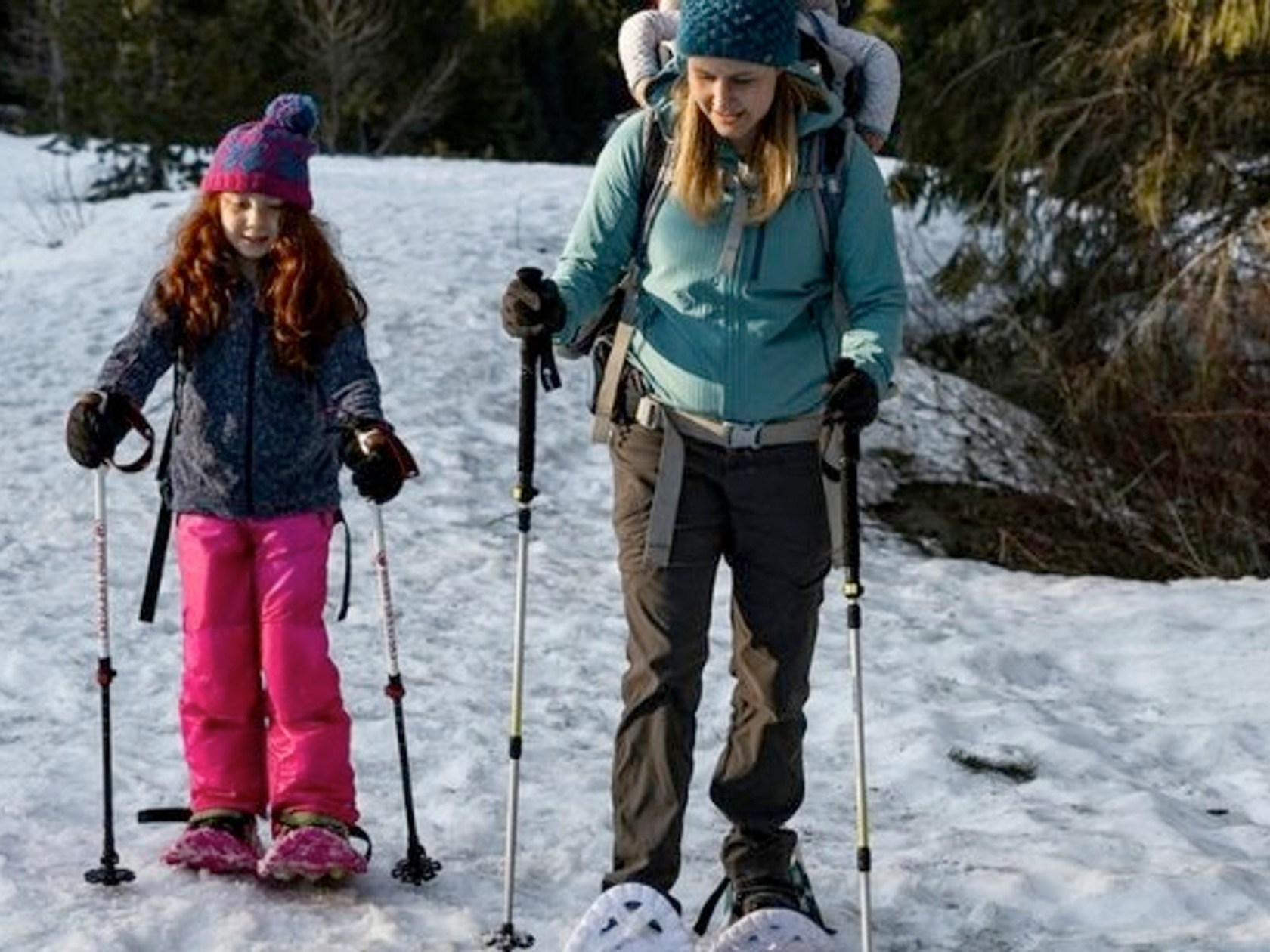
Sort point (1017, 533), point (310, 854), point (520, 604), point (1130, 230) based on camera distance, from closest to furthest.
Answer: point (520, 604) < point (310, 854) < point (1017, 533) < point (1130, 230)

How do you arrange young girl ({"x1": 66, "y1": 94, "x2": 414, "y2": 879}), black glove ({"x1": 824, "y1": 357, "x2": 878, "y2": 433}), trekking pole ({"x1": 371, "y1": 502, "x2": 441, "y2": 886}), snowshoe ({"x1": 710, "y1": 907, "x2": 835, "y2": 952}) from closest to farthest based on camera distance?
black glove ({"x1": 824, "y1": 357, "x2": 878, "y2": 433}) → snowshoe ({"x1": 710, "y1": 907, "x2": 835, "y2": 952}) → young girl ({"x1": 66, "y1": 94, "x2": 414, "y2": 879}) → trekking pole ({"x1": 371, "y1": 502, "x2": 441, "y2": 886})

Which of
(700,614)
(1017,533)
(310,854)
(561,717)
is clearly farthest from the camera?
(1017,533)

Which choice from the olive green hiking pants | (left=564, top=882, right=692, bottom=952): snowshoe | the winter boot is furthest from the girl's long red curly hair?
the winter boot

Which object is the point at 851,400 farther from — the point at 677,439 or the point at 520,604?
the point at 520,604

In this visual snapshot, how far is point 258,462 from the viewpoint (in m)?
4.49

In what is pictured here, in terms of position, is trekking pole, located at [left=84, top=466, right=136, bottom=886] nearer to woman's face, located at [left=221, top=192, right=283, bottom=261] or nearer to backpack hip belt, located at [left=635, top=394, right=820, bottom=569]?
woman's face, located at [left=221, top=192, right=283, bottom=261]

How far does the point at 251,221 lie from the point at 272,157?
0.16 metres

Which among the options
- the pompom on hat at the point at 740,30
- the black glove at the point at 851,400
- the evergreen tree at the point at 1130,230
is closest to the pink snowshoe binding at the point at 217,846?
the black glove at the point at 851,400

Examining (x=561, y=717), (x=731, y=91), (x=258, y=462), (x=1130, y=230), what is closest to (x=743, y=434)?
(x=731, y=91)

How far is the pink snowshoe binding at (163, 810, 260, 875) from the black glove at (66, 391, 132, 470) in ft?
2.91

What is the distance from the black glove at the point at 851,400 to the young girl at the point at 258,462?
1059mm

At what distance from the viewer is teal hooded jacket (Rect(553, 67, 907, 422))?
403 centimetres

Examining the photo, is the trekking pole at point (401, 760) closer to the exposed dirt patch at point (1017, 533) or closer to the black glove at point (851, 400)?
the black glove at point (851, 400)

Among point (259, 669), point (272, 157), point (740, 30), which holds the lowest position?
point (259, 669)
